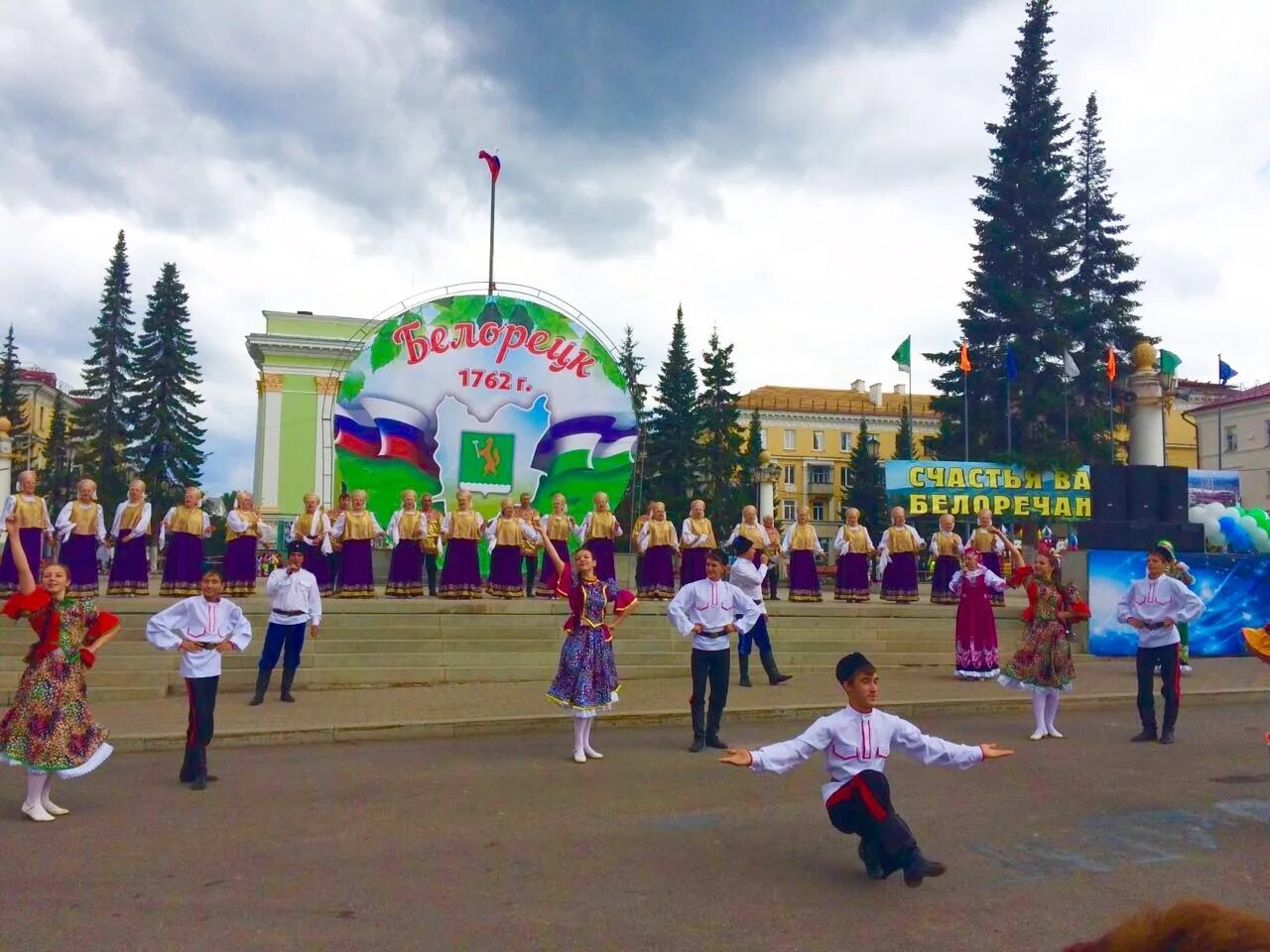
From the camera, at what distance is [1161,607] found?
32.0 ft

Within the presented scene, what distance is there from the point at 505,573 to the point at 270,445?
3391 centimetres

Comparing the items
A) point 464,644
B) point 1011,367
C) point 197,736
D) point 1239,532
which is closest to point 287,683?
point 464,644

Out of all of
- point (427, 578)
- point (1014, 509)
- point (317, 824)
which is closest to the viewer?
point (317, 824)

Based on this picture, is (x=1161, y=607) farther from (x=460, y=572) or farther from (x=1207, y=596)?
(x=460, y=572)

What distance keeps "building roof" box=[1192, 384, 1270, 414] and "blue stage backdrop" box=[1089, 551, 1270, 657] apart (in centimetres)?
4529

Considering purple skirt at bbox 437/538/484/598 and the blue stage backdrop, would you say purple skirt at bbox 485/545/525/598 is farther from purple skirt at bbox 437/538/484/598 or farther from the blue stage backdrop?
the blue stage backdrop

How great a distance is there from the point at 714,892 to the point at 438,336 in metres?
17.3

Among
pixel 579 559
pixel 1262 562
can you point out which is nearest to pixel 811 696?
pixel 579 559

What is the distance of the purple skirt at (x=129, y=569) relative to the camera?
15227mm

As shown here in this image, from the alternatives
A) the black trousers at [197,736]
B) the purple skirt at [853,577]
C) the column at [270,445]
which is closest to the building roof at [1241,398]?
the purple skirt at [853,577]

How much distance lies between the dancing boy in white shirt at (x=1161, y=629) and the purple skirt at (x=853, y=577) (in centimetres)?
863

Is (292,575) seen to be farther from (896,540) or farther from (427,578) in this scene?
(896,540)

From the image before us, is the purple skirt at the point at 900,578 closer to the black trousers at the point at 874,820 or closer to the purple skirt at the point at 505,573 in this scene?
the purple skirt at the point at 505,573

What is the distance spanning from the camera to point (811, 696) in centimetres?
1233
